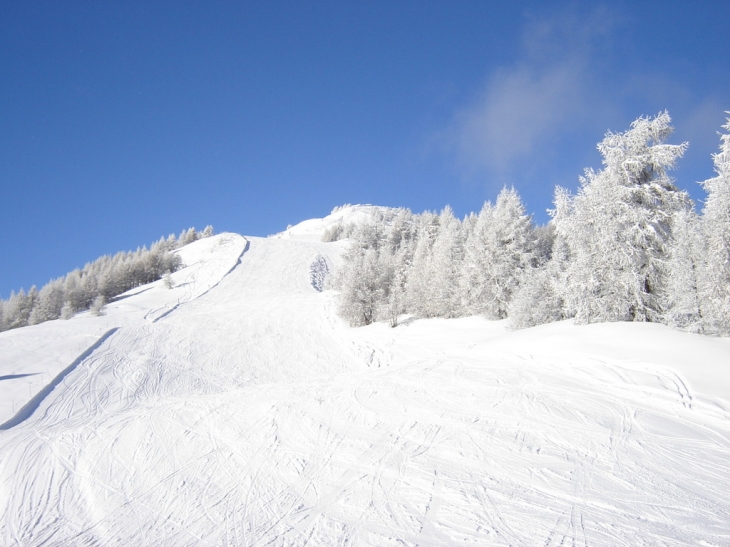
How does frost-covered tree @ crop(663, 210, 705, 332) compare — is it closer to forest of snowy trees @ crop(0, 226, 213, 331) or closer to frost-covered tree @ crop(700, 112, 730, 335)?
frost-covered tree @ crop(700, 112, 730, 335)

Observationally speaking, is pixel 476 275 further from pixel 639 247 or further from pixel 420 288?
pixel 639 247

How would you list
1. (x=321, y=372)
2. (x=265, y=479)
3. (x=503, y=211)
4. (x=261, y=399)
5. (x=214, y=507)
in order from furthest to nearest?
(x=503, y=211) < (x=321, y=372) < (x=261, y=399) < (x=265, y=479) < (x=214, y=507)

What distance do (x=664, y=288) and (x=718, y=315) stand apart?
113 inches

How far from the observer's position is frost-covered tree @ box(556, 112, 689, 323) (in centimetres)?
1845

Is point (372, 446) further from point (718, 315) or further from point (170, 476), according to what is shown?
point (718, 315)

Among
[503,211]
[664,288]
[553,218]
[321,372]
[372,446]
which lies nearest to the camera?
[372,446]

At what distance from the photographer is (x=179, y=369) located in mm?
21984

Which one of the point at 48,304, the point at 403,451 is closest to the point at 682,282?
the point at 403,451

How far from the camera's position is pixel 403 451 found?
8367mm

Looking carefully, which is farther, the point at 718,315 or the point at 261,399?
the point at 718,315

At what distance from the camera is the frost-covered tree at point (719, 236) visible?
52.0ft

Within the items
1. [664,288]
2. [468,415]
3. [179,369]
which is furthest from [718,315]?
[179,369]

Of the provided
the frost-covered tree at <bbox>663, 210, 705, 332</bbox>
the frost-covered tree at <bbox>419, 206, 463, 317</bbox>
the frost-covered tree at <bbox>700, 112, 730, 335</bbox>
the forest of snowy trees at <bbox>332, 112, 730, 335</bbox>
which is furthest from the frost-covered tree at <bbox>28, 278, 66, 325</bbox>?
the frost-covered tree at <bbox>700, 112, 730, 335</bbox>

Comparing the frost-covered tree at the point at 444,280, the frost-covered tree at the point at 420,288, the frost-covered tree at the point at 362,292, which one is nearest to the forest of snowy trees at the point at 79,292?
the frost-covered tree at the point at 362,292
